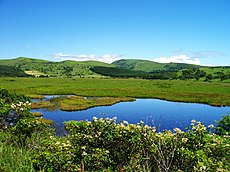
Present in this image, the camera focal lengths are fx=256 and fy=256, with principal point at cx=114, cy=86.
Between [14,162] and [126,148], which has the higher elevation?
[126,148]

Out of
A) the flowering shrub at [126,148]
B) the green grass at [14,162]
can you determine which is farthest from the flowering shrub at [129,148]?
the green grass at [14,162]

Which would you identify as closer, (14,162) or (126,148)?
(126,148)

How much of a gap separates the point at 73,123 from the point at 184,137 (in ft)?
12.1

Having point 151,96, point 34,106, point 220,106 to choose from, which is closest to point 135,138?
point 34,106

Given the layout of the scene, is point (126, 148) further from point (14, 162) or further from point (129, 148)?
point (14, 162)

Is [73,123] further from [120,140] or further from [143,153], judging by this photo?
[143,153]

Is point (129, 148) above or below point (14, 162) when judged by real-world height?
above

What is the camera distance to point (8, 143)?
12.6 meters

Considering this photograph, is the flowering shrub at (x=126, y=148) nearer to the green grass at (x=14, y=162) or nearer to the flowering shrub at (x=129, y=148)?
the flowering shrub at (x=129, y=148)

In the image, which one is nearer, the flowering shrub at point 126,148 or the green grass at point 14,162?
the flowering shrub at point 126,148

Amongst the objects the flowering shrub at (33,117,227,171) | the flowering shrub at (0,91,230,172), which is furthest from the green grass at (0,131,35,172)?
the flowering shrub at (33,117,227,171)

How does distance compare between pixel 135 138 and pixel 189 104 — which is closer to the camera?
pixel 135 138

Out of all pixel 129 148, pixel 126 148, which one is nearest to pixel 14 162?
pixel 126 148

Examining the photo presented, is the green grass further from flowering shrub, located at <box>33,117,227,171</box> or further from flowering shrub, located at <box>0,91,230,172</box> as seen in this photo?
flowering shrub, located at <box>33,117,227,171</box>
